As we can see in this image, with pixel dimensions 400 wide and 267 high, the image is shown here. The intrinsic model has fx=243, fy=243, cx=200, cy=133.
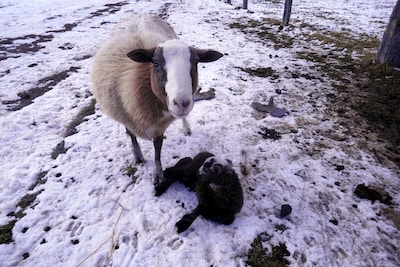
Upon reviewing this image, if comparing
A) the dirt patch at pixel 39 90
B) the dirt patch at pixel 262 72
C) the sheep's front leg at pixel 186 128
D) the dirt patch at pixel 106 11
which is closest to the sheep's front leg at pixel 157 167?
the sheep's front leg at pixel 186 128

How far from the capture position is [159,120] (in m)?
3.07

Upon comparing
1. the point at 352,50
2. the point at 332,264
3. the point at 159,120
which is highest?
the point at 159,120

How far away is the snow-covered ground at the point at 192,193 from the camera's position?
257 centimetres

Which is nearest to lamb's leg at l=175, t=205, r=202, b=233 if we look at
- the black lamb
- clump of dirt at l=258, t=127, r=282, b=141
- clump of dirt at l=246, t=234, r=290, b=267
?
the black lamb

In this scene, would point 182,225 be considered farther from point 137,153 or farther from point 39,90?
point 39,90

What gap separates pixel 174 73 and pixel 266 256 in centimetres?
208

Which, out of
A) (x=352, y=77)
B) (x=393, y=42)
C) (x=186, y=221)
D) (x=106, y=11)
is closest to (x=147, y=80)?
(x=186, y=221)

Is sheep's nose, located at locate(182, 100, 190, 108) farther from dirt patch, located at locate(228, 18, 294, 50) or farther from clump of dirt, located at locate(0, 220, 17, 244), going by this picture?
dirt patch, located at locate(228, 18, 294, 50)

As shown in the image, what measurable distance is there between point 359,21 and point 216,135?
12.5 metres

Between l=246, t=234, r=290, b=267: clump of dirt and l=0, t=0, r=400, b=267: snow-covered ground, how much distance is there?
2.7 inches

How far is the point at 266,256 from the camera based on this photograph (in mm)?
2494

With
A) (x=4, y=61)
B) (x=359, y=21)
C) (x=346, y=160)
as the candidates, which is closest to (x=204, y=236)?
(x=346, y=160)

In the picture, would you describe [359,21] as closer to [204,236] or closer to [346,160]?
[346,160]

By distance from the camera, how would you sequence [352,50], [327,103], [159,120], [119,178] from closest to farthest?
[159,120] → [119,178] → [327,103] → [352,50]
